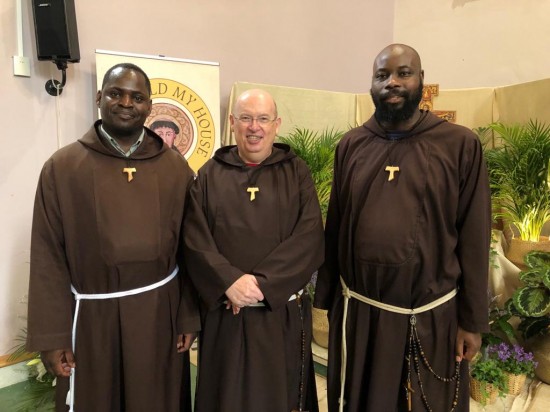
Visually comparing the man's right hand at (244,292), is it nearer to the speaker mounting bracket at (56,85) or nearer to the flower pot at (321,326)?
the flower pot at (321,326)

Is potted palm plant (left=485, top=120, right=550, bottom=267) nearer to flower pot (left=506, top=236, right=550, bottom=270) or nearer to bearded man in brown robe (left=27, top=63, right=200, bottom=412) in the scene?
flower pot (left=506, top=236, right=550, bottom=270)

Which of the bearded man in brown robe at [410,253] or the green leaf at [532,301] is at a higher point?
the bearded man in brown robe at [410,253]

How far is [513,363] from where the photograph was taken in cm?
292

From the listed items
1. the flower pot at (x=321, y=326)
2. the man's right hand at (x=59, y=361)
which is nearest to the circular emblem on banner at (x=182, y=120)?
the flower pot at (x=321, y=326)

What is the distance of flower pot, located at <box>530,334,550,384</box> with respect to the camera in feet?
10.1

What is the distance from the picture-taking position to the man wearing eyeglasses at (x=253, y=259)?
1.91 metres

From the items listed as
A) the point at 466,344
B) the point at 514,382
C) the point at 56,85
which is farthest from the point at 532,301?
A: the point at 56,85

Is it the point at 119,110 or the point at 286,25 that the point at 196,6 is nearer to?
the point at 286,25

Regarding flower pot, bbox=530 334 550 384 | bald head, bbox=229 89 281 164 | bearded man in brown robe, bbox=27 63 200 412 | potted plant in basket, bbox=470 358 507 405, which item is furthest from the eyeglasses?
flower pot, bbox=530 334 550 384

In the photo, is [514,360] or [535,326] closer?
[514,360]

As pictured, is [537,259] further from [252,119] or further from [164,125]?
[164,125]

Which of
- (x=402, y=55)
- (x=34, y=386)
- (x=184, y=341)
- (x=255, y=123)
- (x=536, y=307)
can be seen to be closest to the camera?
(x=402, y=55)

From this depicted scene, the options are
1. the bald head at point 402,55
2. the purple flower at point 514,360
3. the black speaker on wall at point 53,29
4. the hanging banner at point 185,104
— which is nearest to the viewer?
the bald head at point 402,55

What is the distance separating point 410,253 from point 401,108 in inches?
23.2
